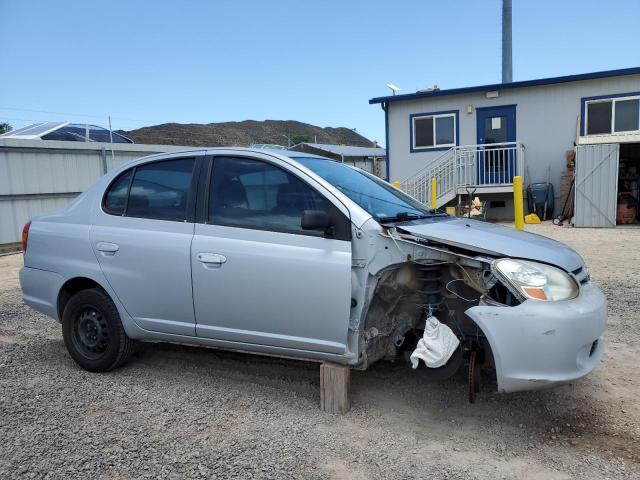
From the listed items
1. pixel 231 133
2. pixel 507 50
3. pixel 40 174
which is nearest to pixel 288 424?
pixel 40 174

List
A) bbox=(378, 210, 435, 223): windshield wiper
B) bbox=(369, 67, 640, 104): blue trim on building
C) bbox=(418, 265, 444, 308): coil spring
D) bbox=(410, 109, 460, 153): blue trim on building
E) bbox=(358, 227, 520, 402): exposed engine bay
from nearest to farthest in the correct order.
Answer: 1. bbox=(358, 227, 520, 402): exposed engine bay
2. bbox=(418, 265, 444, 308): coil spring
3. bbox=(378, 210, 435, 223): windshield wiper
4. bbox=(369, 67, 640, 104): blue trim on building
5. bbox=(410, 109, 460, 153): blue trim on building

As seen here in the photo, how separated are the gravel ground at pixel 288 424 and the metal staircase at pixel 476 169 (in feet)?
36.4

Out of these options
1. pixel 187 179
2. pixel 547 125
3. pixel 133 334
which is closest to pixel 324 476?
pixel 133 334

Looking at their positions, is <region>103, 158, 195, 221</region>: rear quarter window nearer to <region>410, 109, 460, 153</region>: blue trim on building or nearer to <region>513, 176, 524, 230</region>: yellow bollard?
<region>513, 176, 524, 230</region>: yellow bollard

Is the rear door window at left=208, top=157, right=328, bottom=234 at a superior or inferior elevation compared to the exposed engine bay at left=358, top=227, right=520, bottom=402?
superior

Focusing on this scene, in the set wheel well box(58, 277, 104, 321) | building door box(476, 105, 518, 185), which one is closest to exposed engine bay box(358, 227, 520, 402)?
wheel well box(58, 277, 104, 321)

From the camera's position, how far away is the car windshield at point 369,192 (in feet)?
11.4

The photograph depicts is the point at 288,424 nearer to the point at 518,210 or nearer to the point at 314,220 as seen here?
the point at 314,220

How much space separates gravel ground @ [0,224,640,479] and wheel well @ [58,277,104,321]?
0.55 m

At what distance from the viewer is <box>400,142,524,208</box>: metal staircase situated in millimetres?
15156

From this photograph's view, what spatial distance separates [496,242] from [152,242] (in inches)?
94.1

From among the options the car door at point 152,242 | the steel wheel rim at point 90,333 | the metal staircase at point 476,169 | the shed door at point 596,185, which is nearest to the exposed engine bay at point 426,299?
the car door at point 152,242

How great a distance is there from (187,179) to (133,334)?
1279 mm

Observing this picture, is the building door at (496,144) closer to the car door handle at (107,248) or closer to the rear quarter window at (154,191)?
the rear quarter window at (154,191)
